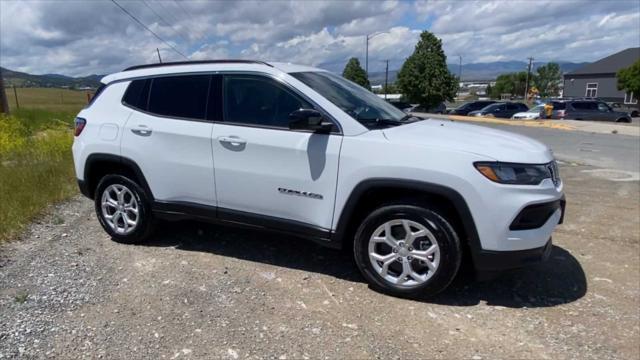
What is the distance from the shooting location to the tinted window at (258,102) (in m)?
3.80

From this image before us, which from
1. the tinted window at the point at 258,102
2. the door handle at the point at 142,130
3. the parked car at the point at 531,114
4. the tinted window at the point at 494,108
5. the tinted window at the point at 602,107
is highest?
the tinted window at the point at 258,102

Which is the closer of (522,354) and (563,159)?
(522,354)

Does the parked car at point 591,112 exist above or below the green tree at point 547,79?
below

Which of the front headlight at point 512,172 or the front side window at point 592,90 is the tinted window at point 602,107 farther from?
the front side window at point 592,90

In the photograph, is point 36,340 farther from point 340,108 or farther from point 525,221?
point 525,221

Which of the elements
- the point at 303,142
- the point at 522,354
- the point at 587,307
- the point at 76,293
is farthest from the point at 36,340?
the point at 587,307

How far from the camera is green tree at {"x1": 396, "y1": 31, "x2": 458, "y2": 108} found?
42.1 meters

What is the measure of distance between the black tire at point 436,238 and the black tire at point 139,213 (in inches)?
86.6

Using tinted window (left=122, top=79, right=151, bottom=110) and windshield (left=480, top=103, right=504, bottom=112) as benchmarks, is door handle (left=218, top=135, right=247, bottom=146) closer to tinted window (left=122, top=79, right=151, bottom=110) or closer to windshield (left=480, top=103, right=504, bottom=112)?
tinted window (left=122, top=79, right=151, bottom=110)

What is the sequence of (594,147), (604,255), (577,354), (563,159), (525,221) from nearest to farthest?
(577,354) < (525,221) < (604,255) < (563,159) < (594,147)

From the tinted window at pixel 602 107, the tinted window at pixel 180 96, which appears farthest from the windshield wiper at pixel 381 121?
the tinted window at pixel 602 107

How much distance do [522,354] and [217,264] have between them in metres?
2.62

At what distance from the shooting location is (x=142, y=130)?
4316mm

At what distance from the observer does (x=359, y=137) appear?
3.50 m
